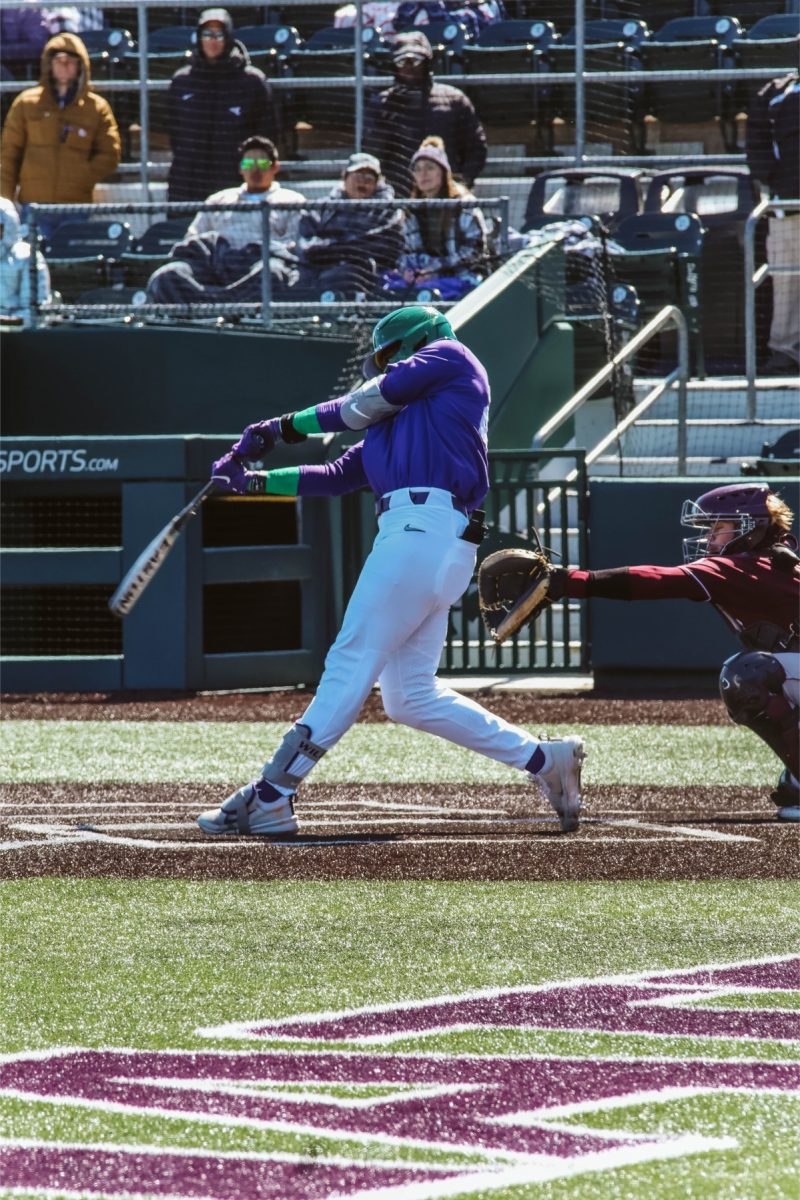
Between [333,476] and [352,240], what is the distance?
315 inches

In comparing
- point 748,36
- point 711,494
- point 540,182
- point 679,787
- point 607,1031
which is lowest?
point 679,787

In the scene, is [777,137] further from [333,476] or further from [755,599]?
[333,476]

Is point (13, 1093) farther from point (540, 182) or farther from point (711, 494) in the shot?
point (540, 182)

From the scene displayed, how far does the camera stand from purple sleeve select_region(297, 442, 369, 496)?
24.1 feet

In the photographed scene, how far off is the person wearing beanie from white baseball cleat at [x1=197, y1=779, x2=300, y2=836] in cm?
866

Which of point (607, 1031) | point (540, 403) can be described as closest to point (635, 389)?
point (540, 403)

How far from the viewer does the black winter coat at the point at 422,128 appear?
54.5ft

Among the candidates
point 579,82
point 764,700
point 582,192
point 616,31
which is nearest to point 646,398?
point 582,192

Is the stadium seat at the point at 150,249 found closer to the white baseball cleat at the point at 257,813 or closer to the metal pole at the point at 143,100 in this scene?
the metal pole at the point at 143,100

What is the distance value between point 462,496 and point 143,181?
1222 centimetres

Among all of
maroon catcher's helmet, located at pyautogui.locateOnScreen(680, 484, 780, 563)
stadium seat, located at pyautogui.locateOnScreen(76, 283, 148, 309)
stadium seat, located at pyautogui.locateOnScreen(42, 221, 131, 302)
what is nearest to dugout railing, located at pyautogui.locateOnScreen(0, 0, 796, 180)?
stadium seat, located at pyautogui.locateOnScreen(42, 221, 131, 302)

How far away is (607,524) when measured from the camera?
1325 centimetres

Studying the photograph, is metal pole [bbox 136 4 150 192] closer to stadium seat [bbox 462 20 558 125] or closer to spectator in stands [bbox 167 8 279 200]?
spectator in stands [bbox 167 8 279 200]

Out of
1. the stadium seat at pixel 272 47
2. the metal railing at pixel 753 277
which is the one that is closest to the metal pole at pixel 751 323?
the metal railing at pixel 753 277
